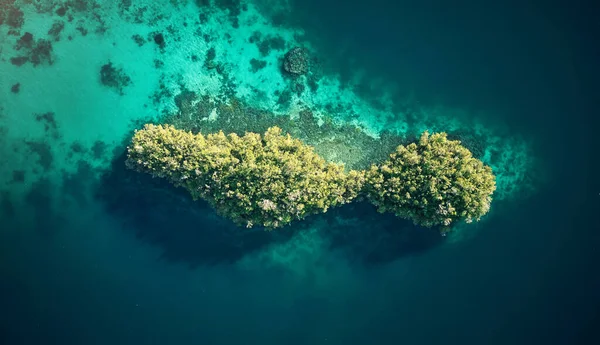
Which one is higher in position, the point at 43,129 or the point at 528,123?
the point at 528,123

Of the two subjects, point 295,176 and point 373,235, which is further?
point 373,235

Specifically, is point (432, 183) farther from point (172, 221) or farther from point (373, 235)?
point (172, 221)

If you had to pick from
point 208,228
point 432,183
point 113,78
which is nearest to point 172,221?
point 208,228

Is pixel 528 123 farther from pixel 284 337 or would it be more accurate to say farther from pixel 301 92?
pixel 284 337

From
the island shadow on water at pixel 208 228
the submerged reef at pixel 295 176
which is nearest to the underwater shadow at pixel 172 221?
the island shadow on water at pixel 208 228

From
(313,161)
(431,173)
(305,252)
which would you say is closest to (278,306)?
(305,252)

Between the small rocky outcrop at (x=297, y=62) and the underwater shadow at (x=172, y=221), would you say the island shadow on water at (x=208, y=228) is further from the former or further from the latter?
the small rocky outcrop at (x=297, y=62)

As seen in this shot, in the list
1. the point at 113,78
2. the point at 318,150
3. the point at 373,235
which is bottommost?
the point at 373,235
